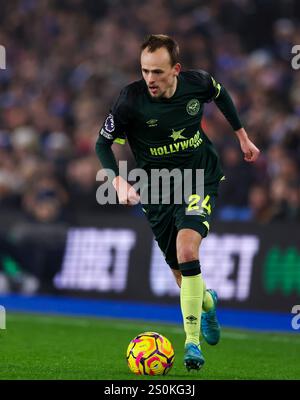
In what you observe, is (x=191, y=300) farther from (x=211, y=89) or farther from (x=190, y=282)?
(x=211, y=89)

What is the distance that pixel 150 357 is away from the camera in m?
7.61

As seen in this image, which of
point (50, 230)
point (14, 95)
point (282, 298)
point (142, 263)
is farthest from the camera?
point (14, 95)

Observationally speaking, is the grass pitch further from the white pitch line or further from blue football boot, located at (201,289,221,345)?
blue football boot, located at (201,289,221,345)

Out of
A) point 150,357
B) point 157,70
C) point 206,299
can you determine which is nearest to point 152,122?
point 157,70

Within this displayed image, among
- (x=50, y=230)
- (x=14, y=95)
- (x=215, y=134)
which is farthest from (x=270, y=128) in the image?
(x=14, y=95)

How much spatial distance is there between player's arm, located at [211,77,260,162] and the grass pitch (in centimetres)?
166

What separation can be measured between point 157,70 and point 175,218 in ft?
3.79

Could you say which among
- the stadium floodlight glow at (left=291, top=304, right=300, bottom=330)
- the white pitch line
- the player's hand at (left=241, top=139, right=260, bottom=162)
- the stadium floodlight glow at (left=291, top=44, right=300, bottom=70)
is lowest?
the white pitch line

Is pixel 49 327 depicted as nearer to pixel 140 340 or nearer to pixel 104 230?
pixel 104 230

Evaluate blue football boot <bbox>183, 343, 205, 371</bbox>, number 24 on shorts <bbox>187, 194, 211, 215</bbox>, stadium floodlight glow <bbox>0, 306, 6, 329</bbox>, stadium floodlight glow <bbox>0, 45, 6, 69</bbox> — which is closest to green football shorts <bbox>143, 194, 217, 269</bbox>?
number 24 on shorts <bbox>187, 194, 211, 215</bbox>

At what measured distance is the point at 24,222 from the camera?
15281mm

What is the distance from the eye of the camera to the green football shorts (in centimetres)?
805

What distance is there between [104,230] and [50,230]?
0.85m

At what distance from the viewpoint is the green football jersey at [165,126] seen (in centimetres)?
812
